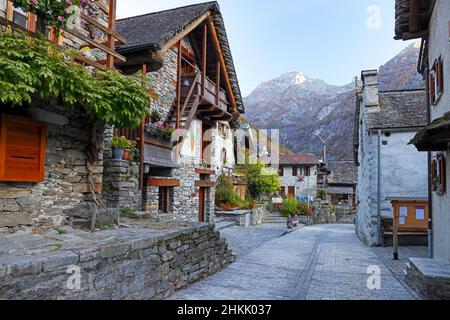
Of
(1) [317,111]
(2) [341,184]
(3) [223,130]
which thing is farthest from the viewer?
(1) [317,111]

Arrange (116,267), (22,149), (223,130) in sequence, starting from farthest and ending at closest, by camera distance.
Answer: (223,130)
(22,149)
(116,267)

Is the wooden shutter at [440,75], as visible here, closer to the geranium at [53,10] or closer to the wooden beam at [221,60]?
the geranium at [53,10]

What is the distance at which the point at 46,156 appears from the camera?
5586 millimetres

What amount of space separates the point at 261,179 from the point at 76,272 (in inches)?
870

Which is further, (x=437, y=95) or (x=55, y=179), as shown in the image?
(x=437, y=95)

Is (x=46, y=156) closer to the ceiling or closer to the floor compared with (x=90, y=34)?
closer to the floor

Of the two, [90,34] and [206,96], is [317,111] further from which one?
[90,34]

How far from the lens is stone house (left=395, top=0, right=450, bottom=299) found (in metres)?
5.20

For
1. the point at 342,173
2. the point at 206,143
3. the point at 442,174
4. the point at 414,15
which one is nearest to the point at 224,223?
the point at 206,143

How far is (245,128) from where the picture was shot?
89.4 feet

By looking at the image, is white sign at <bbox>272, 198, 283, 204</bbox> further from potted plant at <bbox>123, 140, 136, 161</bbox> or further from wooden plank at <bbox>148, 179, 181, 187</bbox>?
potted plant at <bbox>123, 140, 136, 161</bbox>

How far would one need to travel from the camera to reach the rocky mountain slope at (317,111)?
71188mm

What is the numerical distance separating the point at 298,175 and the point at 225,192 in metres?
20.1

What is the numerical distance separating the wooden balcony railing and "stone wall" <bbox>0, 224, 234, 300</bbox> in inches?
121
